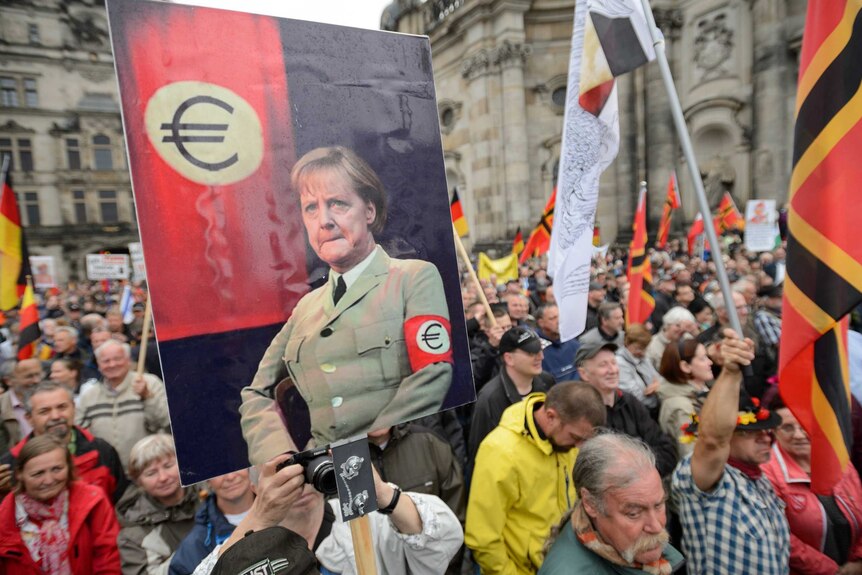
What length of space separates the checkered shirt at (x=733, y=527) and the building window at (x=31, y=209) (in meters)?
42.0

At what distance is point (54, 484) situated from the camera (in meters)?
2.64

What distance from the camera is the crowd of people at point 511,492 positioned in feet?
6.00

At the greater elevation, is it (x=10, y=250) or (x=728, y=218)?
(x=10, y=250)

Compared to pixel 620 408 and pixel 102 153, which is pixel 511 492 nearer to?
pixel 620 408

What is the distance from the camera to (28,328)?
19.7 feet

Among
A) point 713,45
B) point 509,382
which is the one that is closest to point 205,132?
point 509,382

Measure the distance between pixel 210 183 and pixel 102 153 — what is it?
138 feet

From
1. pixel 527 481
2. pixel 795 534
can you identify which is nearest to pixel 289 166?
pixel 527 481

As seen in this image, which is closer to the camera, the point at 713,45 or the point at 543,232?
the point at 543,232

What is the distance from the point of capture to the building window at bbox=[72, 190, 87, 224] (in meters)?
35.8

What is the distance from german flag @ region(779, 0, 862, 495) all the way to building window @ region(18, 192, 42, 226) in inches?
1662

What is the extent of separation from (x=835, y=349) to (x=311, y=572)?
2.16 metres

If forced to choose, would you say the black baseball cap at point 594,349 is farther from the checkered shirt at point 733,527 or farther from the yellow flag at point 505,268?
the yellow flag at point 505,268

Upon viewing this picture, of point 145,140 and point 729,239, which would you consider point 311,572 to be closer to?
point 145,140
